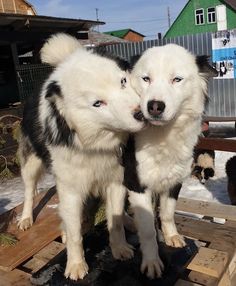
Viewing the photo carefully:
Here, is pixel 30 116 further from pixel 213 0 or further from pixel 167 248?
pixel 213 0

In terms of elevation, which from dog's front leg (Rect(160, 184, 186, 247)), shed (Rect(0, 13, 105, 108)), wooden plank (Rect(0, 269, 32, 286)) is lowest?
wooden plank (Rect(0, 269, 32, 286))

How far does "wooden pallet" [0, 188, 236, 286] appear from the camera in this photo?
264cm

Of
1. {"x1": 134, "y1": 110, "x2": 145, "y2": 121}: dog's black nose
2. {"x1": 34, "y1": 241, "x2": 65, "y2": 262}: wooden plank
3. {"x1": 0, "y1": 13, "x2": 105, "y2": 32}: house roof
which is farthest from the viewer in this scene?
{"x1": 0, "y1": 13, "x2": 105, "y2": 32}: house roof

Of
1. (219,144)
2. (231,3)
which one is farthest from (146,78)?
(231,3)

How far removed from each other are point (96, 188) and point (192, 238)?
104 centimetres

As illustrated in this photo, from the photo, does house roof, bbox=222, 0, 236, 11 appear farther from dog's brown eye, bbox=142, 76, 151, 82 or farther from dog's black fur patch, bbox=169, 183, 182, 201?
dog's brown eye, bbox=142, 76, 151, 82

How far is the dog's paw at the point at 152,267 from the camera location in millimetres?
2471

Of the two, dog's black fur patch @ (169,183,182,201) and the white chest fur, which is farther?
dog's black fur patch @ (169,183,182,201)

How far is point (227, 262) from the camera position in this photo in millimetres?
2746

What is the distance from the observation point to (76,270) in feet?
8.40

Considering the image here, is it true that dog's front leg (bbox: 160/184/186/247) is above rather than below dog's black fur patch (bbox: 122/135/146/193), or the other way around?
below

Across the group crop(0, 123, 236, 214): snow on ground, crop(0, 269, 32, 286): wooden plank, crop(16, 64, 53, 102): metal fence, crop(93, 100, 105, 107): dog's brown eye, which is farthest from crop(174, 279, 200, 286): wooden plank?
crop(16, 64, 53, 102): metal fence

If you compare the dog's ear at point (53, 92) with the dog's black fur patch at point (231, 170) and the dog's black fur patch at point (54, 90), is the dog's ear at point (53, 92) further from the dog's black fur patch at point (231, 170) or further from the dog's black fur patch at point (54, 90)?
the dog's black fur patch at point (231, 170)

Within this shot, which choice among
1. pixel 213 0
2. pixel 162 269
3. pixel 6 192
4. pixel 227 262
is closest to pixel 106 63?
pixel 162 269
